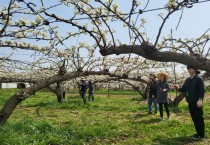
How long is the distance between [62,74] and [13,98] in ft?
3.93

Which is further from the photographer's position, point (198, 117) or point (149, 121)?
point (149, 121)

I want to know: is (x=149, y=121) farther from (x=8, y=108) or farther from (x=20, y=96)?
(x=8, y=108)

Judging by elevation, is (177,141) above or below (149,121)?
below

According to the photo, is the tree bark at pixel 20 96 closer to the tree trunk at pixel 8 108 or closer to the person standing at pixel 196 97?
the tree trunk at pixel 8 108

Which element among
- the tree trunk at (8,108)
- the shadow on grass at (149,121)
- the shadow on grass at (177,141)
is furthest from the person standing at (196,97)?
the tree trunk at (8,108)

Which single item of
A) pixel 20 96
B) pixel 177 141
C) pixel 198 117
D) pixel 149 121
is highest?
pixel 20 96

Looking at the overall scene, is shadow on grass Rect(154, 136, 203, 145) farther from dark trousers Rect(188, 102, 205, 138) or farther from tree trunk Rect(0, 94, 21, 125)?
tree trunk Rect(0, 94, 21, 125)

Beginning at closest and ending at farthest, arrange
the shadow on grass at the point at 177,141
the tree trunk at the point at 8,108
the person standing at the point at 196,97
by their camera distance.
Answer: the tree trunk at the point at 8,108 < the shadow on grass at the point at 177,141 < the person standing at the point at 196,97

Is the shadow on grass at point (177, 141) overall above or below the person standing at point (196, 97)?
below

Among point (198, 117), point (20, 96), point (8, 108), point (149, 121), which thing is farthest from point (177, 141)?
point (8, 108)

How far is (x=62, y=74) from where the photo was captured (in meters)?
8.23

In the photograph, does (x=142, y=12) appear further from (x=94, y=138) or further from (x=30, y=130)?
(x=30, y=130)

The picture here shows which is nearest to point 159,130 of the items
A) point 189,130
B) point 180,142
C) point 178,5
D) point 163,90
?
point 189,130

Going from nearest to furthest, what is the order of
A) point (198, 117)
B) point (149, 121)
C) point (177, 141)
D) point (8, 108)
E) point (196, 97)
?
point (8, 108), point (177, 141), point (196, 97), point (198, 117), point (149, 121)
